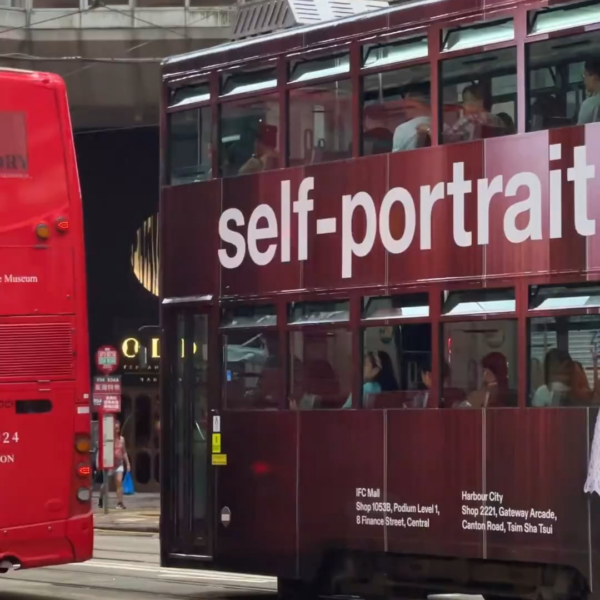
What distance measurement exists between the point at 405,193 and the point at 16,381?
3.10m

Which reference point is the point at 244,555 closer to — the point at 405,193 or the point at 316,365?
the point at 316,365

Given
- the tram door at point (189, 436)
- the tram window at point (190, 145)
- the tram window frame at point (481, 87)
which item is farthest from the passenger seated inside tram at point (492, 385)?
the tram window at point (190, 145)

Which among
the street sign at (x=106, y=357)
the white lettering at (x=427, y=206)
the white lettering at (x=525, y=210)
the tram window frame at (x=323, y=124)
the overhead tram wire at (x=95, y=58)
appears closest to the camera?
the white lettering at (x=525, y=210)

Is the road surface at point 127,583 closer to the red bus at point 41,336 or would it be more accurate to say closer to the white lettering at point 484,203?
the red bus at point 41,336

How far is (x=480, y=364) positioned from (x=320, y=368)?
147 cm

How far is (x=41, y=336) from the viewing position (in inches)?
460

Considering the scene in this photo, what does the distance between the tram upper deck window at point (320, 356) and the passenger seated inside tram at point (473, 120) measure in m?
1.46

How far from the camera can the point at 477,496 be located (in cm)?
1024

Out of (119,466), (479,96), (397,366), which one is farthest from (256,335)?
(119,466)

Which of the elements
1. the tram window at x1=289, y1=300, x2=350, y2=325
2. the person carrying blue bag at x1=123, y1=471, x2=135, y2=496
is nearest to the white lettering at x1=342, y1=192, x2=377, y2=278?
the tram window at x1=289, y1=300, x2=350, y2=325

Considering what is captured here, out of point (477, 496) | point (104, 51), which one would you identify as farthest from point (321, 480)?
point (104, 51)

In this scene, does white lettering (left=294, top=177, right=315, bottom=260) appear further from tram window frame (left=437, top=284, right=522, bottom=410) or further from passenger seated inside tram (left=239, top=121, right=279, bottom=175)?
tram window frame (left=437, top=284, right=522, bottom=410)

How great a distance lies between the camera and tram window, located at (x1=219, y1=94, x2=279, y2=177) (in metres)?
11.9

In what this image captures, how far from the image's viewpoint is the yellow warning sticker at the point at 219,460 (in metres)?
12.1
